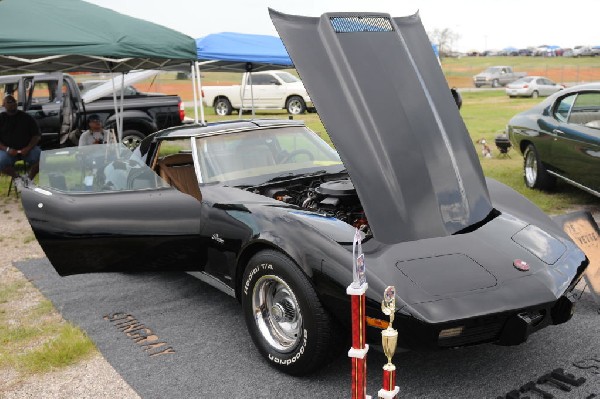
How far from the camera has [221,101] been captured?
23312 millimetres

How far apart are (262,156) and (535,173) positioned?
475cm

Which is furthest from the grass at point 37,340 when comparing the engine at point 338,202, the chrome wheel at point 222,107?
the chrome wheel at point 222,107

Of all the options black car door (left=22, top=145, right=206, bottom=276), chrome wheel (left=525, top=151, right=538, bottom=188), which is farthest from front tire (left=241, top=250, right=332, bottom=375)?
chrome wheel (left=525, top=151, right=538, bottom=188)

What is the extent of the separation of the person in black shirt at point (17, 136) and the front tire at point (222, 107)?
1379cm

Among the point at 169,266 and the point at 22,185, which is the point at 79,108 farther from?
the point at 169,266

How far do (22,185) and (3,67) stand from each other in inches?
226

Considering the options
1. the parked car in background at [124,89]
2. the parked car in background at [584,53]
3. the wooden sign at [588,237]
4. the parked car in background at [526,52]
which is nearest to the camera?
the wooden sign at [588,237]

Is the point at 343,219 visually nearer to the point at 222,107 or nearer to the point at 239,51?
the point at 239,51

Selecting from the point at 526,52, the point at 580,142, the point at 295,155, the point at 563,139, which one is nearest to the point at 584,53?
the point at 526,52

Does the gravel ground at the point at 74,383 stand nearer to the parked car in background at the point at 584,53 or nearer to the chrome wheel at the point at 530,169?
the chrome wheel at the point at 530,169

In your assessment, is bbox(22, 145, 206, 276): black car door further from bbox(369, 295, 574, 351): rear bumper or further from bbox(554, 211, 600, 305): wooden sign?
bbox(554, 211, 600, 305): wooden sign

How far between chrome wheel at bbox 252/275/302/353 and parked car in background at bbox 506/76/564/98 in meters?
28.3

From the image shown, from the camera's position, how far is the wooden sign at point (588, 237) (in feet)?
13.5

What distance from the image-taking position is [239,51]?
10.7 meters
